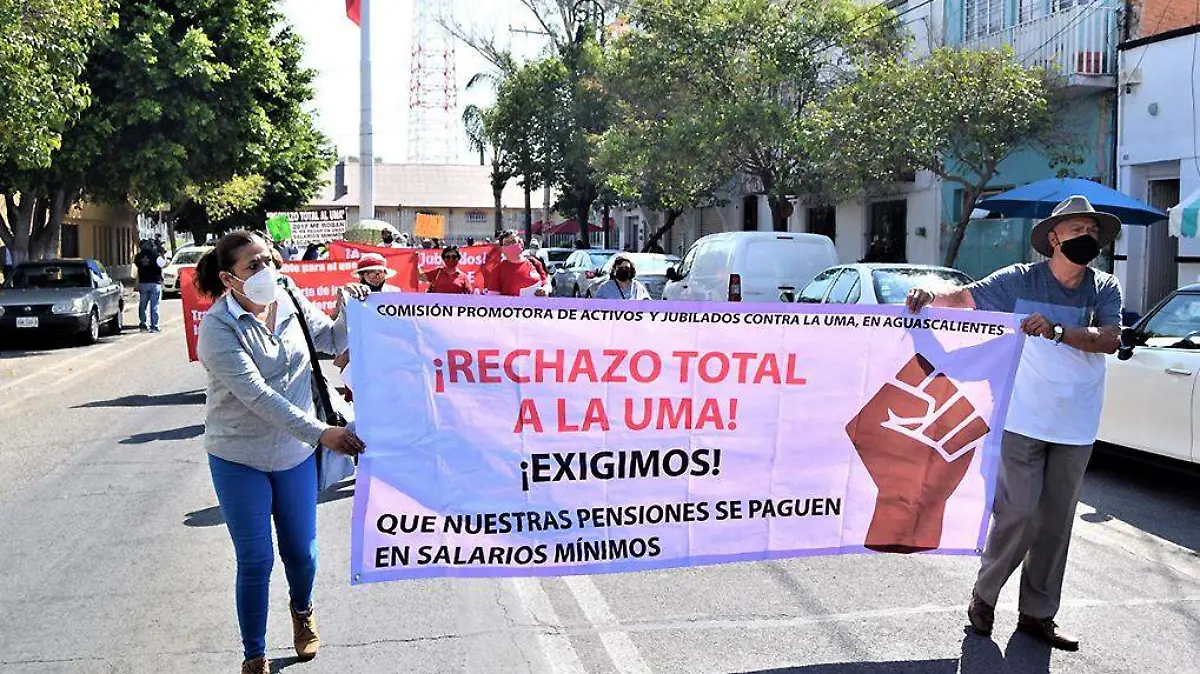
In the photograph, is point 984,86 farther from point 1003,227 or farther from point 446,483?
point 446,483

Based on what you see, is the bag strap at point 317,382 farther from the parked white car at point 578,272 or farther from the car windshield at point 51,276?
the parked white car at point 578,272

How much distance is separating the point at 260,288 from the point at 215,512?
370 cm

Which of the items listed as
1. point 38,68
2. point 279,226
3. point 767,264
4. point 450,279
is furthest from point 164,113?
point 450,279

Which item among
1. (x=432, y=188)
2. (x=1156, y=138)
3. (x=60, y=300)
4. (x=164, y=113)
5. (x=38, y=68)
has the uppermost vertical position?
(x=432, y=188)

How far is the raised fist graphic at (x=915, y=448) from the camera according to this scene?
4.82m

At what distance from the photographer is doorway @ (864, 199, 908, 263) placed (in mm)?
26312

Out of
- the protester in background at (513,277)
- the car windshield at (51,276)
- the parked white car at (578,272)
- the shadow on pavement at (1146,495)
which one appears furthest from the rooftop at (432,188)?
the shadow on pavement at (1146,495)

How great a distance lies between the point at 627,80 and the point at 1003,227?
898 centimetres

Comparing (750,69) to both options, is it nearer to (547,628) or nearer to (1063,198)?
(1063,198)

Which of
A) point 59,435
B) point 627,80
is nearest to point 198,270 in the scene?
point 59,435

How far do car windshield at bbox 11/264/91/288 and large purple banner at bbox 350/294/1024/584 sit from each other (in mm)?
18383

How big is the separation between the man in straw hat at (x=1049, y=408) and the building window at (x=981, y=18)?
1772 cm

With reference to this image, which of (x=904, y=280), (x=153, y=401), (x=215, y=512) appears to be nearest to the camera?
(x=215, y=512)

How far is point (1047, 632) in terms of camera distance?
194 inches
